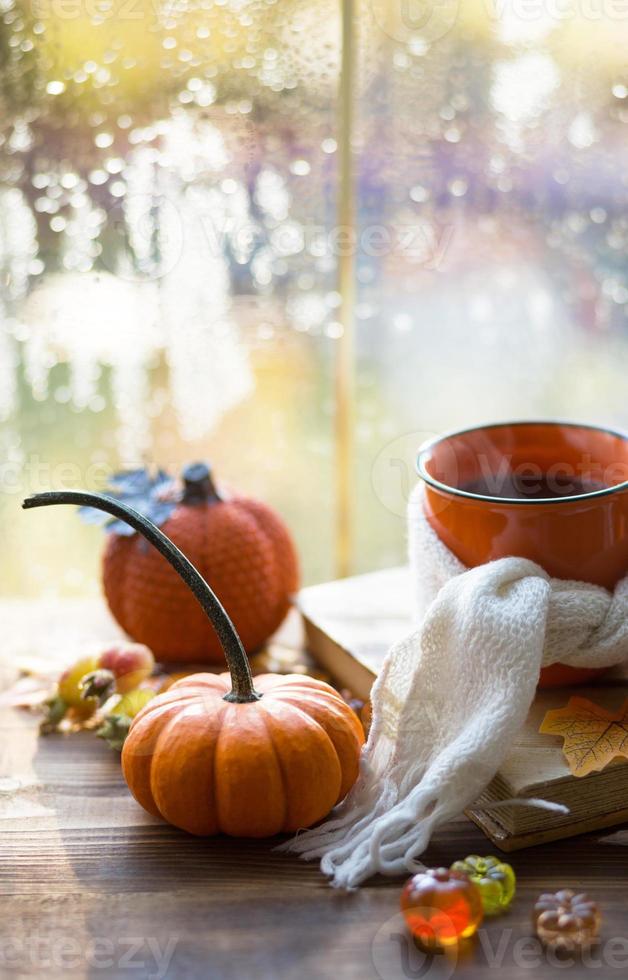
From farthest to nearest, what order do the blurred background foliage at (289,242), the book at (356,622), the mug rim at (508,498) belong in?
the blurred background foliage at (289,242) → the book at (356,622) → the mug rim at (508,498)

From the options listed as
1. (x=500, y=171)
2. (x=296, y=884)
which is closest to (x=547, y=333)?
(x=500, y=171)

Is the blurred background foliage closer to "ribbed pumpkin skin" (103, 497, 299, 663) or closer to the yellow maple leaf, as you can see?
"ribbed pumpkin skin" (103, 497, 299, 663)

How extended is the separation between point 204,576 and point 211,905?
0.87ft

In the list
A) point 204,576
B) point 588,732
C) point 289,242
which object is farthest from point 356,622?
point 289,242

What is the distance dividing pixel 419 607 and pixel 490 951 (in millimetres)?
243

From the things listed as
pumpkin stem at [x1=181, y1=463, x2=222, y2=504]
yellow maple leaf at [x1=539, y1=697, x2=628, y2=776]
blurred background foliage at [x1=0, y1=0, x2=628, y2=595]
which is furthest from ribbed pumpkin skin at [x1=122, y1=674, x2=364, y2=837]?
blurred background foliage at [x1=0, y1=0, x2=628, y2=595]

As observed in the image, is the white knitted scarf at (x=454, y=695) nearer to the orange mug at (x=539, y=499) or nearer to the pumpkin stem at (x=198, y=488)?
the orange mug at (x=539, y=499)

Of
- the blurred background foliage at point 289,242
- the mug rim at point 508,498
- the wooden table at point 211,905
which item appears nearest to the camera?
the wooden table at point 211,905

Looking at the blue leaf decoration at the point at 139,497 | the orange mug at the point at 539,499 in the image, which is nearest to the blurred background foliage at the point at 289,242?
the blue leaf decoration at the point at 139,497

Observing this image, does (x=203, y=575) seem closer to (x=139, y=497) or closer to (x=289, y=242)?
(x=139, y=497)

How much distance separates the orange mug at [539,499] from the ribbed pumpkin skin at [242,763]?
13cm

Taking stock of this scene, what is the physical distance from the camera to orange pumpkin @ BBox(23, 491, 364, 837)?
53cm

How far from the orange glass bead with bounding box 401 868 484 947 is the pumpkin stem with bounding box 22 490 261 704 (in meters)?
0.14

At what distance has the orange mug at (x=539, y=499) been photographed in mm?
590
